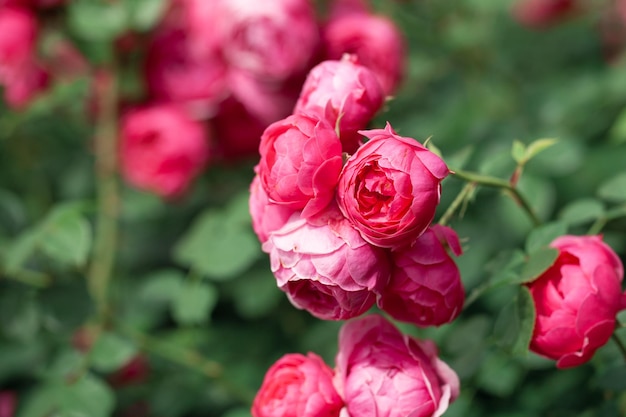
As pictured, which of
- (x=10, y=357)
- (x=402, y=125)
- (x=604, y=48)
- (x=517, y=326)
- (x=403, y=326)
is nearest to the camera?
(x=517, y=326)

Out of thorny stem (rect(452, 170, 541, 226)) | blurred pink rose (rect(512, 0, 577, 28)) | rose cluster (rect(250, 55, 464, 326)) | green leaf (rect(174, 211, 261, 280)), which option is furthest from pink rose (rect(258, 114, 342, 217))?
blurred pink rose (rect(512, 0, 577, 28))

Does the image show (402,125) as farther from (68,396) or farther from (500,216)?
(68,396)

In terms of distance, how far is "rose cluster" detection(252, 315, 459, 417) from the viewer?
Result: 753mm

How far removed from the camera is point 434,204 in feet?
2.24

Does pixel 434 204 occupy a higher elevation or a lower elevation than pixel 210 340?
higher

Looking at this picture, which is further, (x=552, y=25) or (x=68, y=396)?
(x=552, y=25)

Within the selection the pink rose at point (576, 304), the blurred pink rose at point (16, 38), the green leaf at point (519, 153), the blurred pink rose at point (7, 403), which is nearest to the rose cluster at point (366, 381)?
the pink rose at point (576, 304)

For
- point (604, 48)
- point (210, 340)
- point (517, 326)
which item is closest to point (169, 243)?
point (210, 340)

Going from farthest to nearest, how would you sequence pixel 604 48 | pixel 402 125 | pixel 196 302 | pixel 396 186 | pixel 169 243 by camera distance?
1. pixel 604 48
2. pixel 169 243
3. pixel 402 125
4. pixel 196 302
5. pixel 396 186

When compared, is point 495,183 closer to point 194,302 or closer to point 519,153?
point 519,153

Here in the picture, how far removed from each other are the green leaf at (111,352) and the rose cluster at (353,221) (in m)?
0.46

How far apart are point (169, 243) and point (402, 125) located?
22.4 inches

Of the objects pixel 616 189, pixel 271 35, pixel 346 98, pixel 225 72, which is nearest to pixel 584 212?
pixel 616 189

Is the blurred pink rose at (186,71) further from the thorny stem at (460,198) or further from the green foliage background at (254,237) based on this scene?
the thorny stem at (460,198)
